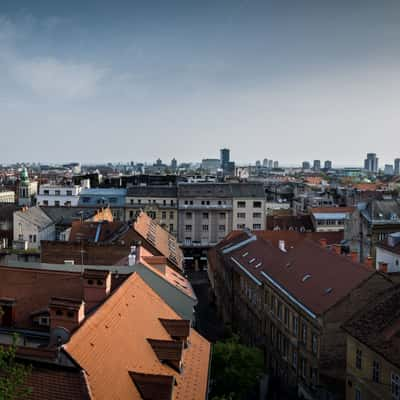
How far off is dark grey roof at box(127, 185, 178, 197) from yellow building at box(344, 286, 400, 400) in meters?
68.0

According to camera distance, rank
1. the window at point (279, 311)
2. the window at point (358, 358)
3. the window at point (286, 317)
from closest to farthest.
A: 1. the window at point (358, 358)
2. the window at point (286, 317)
3. the window at point (279, 311)

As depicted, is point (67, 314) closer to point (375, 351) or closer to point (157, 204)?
point (375, 351)

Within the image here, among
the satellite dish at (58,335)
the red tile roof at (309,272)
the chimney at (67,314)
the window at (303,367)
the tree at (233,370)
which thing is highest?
the chimney at (67,314)


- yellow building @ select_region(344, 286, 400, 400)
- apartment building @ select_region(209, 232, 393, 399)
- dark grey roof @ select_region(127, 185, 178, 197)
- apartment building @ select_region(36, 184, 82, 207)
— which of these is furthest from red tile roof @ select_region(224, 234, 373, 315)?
apartment building @ select_region(36, 184, 82, 207)

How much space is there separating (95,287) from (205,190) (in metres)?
71.9

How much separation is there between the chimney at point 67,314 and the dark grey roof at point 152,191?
75.7 metres

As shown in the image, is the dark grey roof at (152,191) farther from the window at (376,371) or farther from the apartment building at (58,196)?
the window at (376,371)

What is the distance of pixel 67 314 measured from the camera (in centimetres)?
2177

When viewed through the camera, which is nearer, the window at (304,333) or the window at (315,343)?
the window at (315,343)

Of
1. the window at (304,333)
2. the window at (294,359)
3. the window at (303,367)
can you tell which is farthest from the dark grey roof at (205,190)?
the window at (303,367)

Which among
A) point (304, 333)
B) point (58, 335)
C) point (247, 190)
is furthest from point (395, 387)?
point (247, 190)

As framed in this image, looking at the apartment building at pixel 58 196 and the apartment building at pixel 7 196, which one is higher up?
the apartment building at pixel 58 196

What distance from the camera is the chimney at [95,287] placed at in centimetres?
2606

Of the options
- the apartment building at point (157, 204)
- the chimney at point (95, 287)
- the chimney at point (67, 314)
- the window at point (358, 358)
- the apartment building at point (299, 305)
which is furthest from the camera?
the apartment building at point (157, 204)
